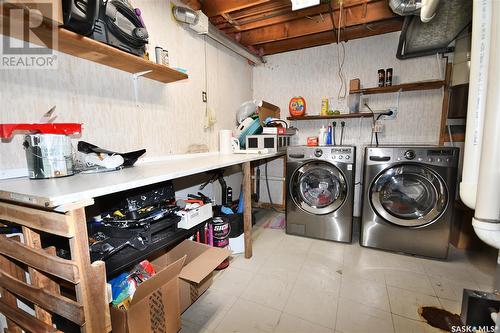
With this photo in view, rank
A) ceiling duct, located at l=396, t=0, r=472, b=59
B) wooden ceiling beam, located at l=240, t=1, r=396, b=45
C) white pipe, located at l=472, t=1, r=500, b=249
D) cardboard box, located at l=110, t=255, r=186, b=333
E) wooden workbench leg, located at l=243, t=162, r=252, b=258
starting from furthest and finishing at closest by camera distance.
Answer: wooden ceiling beam, located at l=240, t=1, r=396, b=45, wooden workbench leg, located at l=243, t=162, r=252, b=258, ceiling duct, located at l=396, t=0, r=472, b=59, cardboard box, located at l=110, t=255, r=186, b=333, white pipe, located at l=472, t=1, r=500, b=249

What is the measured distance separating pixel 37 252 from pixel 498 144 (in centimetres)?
165

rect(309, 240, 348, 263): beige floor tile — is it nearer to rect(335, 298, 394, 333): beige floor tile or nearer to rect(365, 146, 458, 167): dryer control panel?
rect(335, 298, 394, 333): beige floor tile

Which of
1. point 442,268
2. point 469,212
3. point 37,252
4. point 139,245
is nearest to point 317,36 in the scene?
point 469,212

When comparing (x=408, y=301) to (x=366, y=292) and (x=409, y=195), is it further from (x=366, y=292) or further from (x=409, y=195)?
(x=409, y=195)

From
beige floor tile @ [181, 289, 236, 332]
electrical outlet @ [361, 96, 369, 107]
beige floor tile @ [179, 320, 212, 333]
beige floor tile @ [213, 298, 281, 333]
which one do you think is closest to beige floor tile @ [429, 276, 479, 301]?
beige floor tile @ [213, 298, 281, 333]

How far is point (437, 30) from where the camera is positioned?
79.4 inches

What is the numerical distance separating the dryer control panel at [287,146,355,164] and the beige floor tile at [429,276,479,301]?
3.58 ft

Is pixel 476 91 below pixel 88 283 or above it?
above

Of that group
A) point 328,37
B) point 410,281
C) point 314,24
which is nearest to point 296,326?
point 410,281

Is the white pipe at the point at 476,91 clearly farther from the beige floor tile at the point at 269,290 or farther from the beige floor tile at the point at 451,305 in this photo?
the beige floor tile at the point at 269,290

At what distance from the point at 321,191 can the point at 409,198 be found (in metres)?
0.76

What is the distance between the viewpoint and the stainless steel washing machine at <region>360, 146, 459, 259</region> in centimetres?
183

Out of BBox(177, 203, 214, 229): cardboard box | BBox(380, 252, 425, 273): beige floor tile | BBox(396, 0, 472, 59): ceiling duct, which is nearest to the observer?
BBox(177, 203, 214, 229): cardboard box

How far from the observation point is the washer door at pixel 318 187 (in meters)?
2.17
